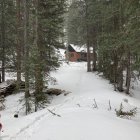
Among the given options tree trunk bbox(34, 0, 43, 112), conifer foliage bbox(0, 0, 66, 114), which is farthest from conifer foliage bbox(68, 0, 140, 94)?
tree trunk bbox(34, 0, 43, 112)

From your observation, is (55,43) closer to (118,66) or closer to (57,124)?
(118,66)

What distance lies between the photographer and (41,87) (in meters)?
19.5

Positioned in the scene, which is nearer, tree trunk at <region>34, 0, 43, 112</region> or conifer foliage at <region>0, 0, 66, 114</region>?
tree trunk at <region>34, 0, 43, 112</region>

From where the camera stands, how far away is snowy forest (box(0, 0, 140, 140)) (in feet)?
40.4

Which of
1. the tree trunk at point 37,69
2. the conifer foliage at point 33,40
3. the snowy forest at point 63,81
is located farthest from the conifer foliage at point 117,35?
the tree trunk at point 37,69

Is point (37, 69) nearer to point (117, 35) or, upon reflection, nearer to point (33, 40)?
A: point (33, 40)

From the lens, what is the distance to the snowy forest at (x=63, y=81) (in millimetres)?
12328

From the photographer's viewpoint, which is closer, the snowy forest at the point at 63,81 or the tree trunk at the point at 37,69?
the snowy forest at the point at 63,81

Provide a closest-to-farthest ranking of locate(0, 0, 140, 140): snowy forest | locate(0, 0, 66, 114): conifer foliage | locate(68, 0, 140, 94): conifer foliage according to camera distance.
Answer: locate(0, 0, 140, 140): snowy forest, locate(68, 0, 140, 94): conifer foliage, locate(0, 0, 66, 114): conifer foliage

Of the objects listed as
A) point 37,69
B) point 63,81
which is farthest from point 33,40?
point 63,81

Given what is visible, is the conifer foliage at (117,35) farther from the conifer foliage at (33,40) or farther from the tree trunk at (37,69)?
the tree trunk at (37,69)

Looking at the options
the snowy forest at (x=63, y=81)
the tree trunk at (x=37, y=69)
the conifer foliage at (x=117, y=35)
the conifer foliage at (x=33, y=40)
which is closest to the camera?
the snowy forest at (x=63, y=81)

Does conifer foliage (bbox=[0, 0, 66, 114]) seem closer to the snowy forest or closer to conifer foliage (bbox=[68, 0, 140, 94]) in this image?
the snowy forest

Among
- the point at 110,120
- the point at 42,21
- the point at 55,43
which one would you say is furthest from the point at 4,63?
the point at 110,120
